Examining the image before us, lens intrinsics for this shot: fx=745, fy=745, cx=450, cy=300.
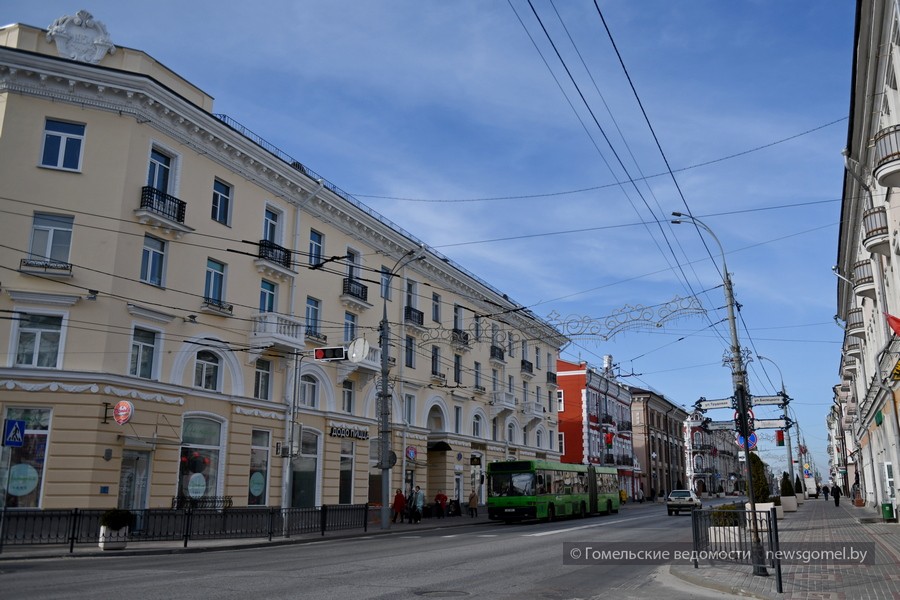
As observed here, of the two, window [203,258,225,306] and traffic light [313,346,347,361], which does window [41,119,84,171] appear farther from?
traffic light [313,346,347,361]

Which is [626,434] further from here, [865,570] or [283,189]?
[865,570]

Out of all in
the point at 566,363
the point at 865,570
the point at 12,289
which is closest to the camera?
the point at 865,570

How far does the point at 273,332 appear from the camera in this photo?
93.6 ft

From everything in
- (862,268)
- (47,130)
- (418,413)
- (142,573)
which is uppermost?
(47,130)

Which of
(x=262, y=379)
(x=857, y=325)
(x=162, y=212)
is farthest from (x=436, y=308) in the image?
(x=857, y=325)

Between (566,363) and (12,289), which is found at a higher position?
(566,363)

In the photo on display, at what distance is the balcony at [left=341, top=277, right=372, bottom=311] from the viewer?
34375mm

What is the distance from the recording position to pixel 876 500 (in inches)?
1596

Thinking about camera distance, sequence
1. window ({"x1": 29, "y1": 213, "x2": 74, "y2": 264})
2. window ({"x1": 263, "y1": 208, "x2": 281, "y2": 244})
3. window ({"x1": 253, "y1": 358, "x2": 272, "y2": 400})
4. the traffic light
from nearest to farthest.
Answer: window ({"x1": 29, "y1": 213, "x2": 74, "y2": 264}) < the traffic light < window ({"x1": 253, "y1": 358, "x2": 272, "y2": 400}) < window ({"x1": 263, "y1": 208, "x2": 281, "y2": 244})

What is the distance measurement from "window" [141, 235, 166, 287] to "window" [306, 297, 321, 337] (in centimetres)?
765

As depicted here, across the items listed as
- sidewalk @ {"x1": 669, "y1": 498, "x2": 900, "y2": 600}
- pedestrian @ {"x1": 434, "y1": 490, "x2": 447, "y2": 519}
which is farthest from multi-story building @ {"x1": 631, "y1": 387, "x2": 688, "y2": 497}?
sidewalk @ {"x1": 669, "y1": 498, "x2": 900, "y2": 600}

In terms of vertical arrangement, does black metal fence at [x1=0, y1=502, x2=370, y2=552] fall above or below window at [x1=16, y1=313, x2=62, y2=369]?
below

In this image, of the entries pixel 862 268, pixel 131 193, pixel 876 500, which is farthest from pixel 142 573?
pixel 876 500

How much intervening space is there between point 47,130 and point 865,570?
82.6 ft
